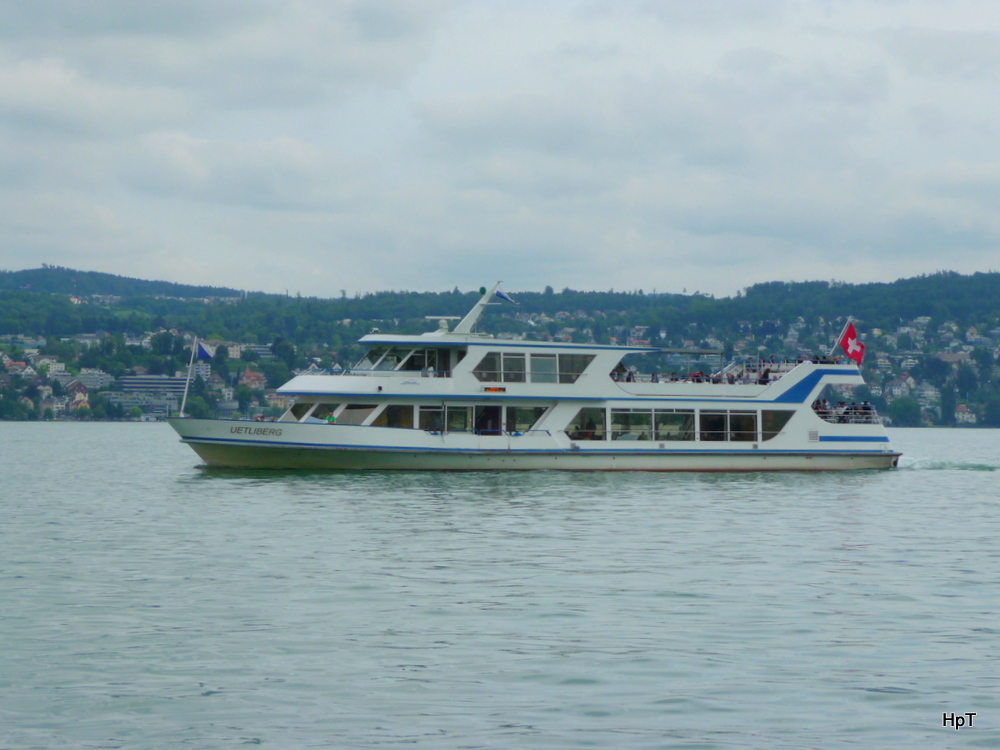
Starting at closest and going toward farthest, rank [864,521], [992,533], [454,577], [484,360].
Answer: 1. [454,577]
2. [992,533]
3. [864,521]
4. [484,360]

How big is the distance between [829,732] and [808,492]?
2690 cm

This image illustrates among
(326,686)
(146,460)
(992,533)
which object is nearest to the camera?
(326,686)

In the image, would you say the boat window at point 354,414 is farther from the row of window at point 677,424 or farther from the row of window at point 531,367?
the row of window at point 677,424

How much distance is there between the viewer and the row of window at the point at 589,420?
134 feet

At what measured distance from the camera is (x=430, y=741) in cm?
1177

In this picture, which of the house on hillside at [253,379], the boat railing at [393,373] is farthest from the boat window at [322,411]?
the house on hillside at [253,379]

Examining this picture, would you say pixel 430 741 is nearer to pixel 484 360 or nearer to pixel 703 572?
pixel 703 572

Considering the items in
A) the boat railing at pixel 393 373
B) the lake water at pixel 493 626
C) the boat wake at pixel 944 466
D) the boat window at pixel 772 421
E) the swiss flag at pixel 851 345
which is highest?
the swiss flag at pixel 851 345

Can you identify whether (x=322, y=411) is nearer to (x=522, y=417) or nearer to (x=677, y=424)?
(x=522, y=417)

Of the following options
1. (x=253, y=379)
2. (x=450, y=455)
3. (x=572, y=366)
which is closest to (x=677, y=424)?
(x=572, y=366)

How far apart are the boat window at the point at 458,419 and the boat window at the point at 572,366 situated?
3.27 m

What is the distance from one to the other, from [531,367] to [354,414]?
19.6ft

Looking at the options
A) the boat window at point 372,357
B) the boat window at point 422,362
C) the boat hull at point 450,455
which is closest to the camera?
the boat hull at point 450,455

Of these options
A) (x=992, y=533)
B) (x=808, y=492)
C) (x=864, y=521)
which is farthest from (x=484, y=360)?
(x=992, y=533)
